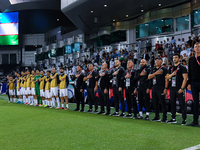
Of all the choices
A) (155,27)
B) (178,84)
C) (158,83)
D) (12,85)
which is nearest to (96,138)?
(178,84)

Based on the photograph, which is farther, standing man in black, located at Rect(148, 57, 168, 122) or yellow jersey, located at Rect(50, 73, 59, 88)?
yellow jersey, located at Rect(50, 73, 59, 88)

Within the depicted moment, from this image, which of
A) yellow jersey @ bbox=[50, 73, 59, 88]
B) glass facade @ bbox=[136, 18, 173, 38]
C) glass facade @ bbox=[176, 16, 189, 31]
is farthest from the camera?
glass facade @ bbox=[136, 18, 173, 38]

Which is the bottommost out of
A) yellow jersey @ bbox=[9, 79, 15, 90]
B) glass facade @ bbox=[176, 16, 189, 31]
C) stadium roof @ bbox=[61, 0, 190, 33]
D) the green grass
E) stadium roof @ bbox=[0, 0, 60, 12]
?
the green grass

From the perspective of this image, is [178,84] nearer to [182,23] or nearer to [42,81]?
[42,81]

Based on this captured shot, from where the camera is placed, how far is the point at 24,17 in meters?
48.3

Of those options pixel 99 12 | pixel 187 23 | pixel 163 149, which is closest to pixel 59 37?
pixel 99 12

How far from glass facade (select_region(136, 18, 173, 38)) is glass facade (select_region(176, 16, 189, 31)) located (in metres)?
0.78

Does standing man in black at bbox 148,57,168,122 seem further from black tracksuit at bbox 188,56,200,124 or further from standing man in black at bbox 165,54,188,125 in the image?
black tracksuit at bbox 188,56,200,124

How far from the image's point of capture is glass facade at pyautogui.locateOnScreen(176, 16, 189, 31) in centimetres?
2373

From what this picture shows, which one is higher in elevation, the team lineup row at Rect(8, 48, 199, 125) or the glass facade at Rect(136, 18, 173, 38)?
the glass facade at Rect(136, 18, 173, 38)

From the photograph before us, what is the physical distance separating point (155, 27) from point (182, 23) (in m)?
3.11

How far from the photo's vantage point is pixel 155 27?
26.5 meters

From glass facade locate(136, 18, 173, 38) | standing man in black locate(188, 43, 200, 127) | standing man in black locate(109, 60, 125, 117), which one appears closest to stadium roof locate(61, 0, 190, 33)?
glass facade locate(136, 18, 173, 38)

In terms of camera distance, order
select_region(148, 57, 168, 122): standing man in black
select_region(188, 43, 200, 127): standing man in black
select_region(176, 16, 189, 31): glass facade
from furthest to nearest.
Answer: select_region(176, 16, 189, 31): glass facade, select_region(148, 57, 168, 122): standing man in black, select_region(188, 43, 200, 127): standing man in black
